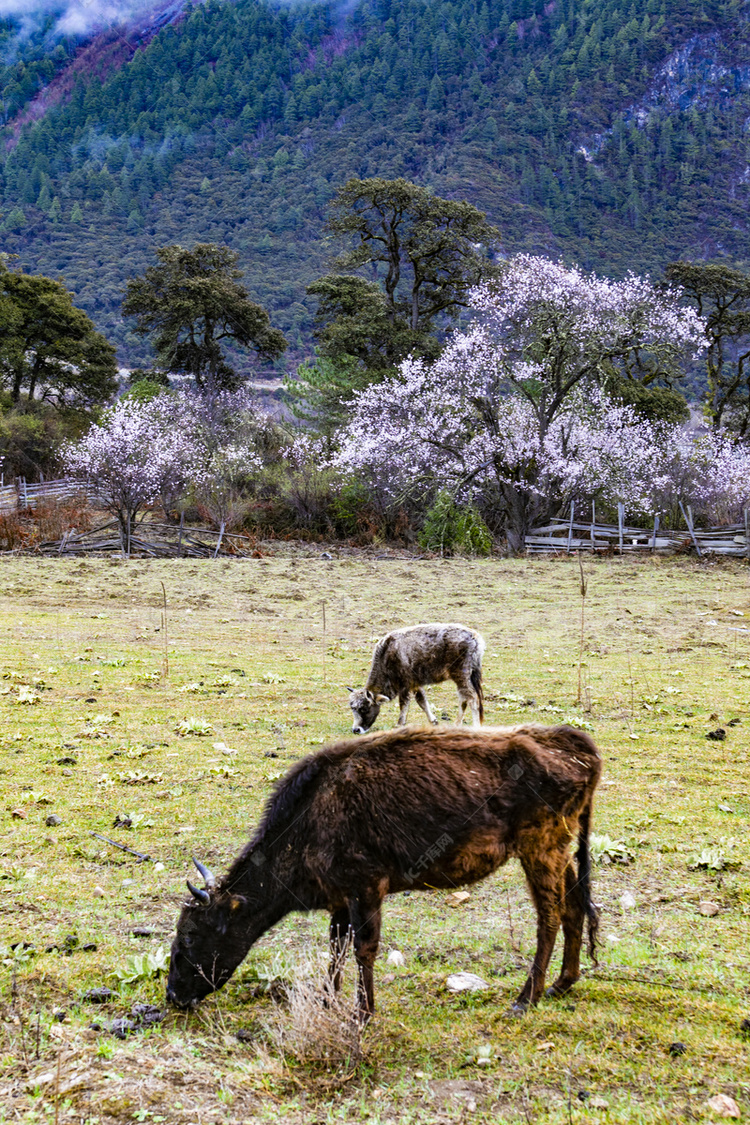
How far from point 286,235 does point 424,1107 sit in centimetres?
10878

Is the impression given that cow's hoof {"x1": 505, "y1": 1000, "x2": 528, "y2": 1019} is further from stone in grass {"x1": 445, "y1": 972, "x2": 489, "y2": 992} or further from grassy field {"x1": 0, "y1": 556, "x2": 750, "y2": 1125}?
stone in grass {"x1": 445, "y1": 972, "x2": 489, "y2": 992}

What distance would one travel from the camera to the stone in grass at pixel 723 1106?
314 cm

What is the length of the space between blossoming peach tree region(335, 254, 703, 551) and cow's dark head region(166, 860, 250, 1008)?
1085 inches

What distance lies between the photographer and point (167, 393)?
1902 inches

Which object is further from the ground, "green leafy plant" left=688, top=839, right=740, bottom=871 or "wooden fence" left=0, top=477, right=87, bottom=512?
"wooden fence" left=0, top=477, right=87, bottom=512

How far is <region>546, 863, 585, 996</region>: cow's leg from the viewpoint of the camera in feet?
13.8

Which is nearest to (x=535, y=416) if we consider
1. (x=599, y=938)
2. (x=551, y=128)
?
(x=599, y=938)

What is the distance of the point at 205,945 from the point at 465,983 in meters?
1.39

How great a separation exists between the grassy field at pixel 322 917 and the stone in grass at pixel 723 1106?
29 mm

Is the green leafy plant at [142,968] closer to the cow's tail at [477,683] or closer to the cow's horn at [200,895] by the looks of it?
the cow's horn at [200,895]

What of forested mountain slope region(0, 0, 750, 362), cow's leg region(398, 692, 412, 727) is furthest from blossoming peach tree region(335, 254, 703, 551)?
forested mountain slope region(0, 0, 750, 362)

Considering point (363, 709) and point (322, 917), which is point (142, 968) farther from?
point (363, 709)

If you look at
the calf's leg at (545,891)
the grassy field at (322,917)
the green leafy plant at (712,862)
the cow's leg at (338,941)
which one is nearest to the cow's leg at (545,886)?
the calf's leg at (545,891)

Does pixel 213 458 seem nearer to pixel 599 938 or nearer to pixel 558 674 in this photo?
pixel 558 674
